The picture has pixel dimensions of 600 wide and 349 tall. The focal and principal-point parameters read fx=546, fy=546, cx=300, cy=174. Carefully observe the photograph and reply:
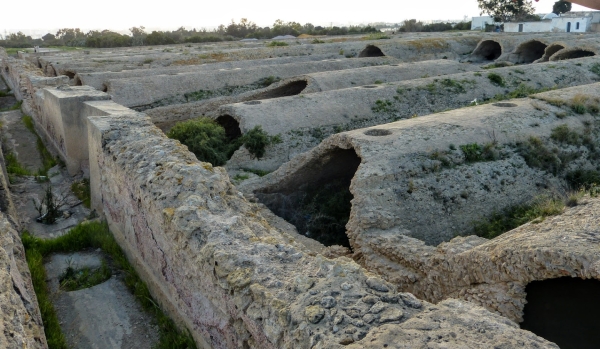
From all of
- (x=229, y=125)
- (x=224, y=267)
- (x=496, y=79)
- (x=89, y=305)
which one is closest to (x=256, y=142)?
(x=229, y=125)

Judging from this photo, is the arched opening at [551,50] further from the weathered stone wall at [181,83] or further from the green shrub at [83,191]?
the green shrub at [83,191]

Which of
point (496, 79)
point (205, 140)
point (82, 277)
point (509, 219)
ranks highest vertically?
point (496, 79)

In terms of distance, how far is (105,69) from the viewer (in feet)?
73.9

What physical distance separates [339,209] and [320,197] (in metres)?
0.63

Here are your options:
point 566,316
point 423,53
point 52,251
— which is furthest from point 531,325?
point 423,53

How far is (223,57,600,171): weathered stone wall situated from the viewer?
13.6 m

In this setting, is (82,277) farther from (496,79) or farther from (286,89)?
(496,79)

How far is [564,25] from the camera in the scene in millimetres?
55625

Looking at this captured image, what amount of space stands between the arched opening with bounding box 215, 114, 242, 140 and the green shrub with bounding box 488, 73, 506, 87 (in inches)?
343

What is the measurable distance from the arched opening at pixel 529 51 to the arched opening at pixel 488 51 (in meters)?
2.01

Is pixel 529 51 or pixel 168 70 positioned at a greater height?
pixel 168 70

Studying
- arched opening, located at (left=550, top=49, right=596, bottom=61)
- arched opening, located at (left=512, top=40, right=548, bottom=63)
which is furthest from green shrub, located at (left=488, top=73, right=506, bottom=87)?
arched opening, located at (left=512, top=40, right=548, bottom=63)

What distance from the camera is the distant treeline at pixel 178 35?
50.4 m

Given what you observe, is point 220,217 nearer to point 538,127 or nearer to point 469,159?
point 469,159
